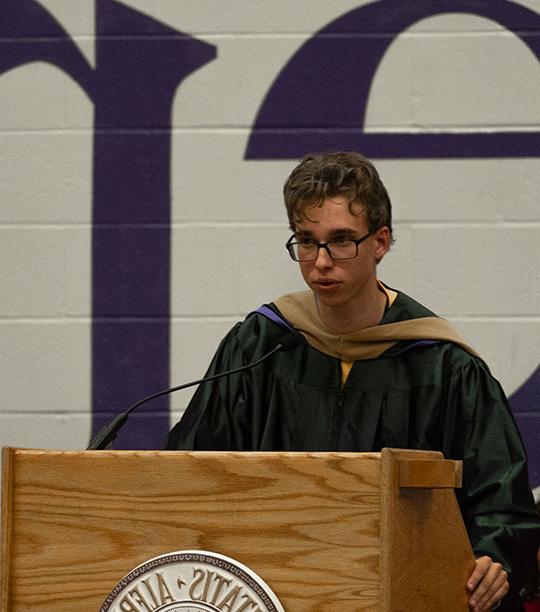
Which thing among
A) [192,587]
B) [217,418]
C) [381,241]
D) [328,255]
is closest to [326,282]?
[328,255]

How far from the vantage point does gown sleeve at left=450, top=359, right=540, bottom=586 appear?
2646mm

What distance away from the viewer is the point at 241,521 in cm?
215

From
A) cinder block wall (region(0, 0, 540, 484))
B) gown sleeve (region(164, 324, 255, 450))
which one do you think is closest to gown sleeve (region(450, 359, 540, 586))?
gown sleeve (region(164, 324, 255, 450))

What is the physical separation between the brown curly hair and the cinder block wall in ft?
4.58

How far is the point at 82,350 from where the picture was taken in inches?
170

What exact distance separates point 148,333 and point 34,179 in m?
0.63

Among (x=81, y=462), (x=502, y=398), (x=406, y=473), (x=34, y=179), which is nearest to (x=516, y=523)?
(x=502, y=398)

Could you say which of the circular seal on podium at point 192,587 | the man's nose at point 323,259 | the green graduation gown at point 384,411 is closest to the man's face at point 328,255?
the man's nose at point 323,259

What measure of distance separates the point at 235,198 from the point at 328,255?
160cm

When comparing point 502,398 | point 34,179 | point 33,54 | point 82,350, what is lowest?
point 502,398

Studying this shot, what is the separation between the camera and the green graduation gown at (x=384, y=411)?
275 cm

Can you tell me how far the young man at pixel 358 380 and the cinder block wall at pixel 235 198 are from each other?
1181mm

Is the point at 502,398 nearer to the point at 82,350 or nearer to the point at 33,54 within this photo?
the point at 82,350

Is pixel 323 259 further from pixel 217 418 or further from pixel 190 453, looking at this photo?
pixel 190 453
